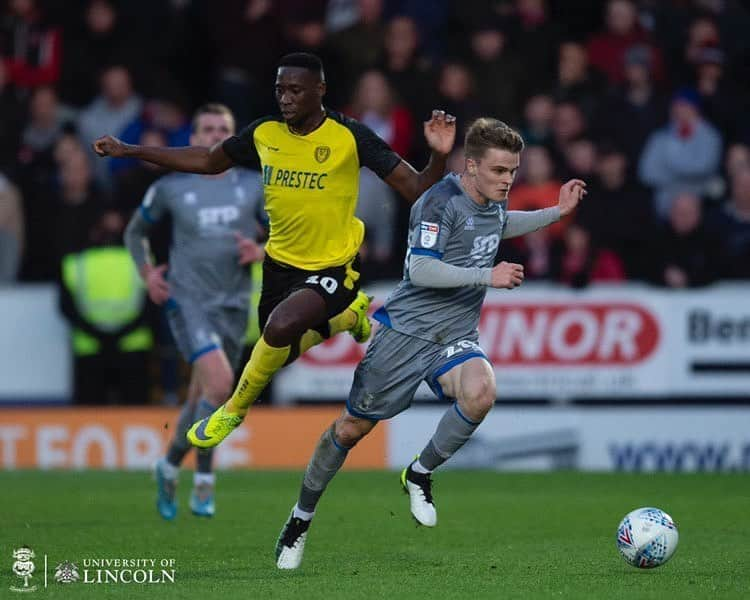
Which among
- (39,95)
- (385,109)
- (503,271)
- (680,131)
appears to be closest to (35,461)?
(39,95)

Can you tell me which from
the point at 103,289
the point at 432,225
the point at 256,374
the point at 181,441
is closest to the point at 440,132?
the point at 432,225

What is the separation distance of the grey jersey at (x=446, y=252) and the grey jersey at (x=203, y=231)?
2.59m

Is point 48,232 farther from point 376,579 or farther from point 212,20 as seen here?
point 376,579

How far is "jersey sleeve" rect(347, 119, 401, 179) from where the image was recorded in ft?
28.6

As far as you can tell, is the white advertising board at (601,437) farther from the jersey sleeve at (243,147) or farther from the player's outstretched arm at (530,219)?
the jersey sleeve at (243,147)

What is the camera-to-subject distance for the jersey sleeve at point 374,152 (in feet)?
28.6

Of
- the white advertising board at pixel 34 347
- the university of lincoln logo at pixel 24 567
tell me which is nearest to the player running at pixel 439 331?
the university of lincoln logo at pixel 24 567

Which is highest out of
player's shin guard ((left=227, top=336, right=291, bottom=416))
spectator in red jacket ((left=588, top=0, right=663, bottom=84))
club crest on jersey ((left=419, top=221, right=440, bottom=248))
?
spectator in red jacket ((left=588, top=0, right=663, bottom=84))

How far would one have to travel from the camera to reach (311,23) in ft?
55.1

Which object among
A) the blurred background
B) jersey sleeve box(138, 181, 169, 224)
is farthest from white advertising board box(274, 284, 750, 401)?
jersey sleeve box(138, 181, 169, 224)

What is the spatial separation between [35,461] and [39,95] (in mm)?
3844

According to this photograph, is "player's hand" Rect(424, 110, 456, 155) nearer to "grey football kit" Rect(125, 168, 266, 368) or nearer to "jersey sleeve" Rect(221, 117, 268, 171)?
"jersey sleeve" Rect(221, 117, 268, 171)

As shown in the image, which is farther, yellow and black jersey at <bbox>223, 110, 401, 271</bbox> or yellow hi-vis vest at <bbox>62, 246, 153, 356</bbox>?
yellow hi-vis vest at <bbox>62, 246, 153, 356</bbox>

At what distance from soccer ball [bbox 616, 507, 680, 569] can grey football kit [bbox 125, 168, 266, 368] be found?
399 centimetres
